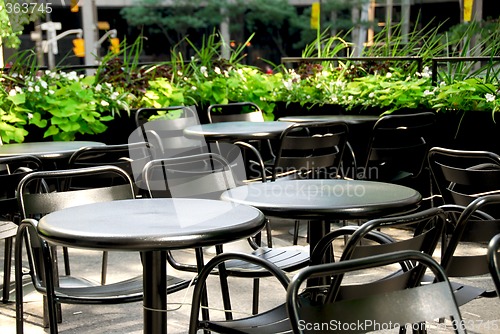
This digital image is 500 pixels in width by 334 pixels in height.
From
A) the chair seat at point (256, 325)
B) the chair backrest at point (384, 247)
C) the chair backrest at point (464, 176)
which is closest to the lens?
the chair backrest at point (384, 247)

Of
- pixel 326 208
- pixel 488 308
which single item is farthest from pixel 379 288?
pixel 488 308

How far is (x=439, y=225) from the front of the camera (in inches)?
96.0

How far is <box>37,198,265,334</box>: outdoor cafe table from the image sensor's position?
228cm

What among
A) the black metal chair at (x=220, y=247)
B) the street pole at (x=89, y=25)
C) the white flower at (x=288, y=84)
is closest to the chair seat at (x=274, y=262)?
the black metal chair at (x=220, y=247)

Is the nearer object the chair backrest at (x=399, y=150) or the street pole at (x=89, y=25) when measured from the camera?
the chair backrest at (x=399, y=150)

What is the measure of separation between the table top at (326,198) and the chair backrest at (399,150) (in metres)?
1.98

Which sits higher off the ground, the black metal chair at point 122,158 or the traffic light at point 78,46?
the black metal chair at point 122,158

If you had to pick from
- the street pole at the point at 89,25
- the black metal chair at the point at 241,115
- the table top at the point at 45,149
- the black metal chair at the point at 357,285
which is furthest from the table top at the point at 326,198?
the street pole at the point at 89,25

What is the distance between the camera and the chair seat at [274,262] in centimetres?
308

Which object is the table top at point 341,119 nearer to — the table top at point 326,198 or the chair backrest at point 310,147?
the chair backrest at point 310,147

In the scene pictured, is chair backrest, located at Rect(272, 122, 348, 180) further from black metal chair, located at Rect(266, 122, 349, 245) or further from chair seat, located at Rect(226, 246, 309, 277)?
chair seat, located at Rect(226, 246, 309, 277)

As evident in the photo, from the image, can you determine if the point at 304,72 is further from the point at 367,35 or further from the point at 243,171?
the point at 367,35

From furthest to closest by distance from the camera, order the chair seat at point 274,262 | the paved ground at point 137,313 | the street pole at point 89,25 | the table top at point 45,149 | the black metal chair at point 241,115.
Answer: the street pole at point 89,25, the black metal chair at point 241,115, the table top at point 45,149, the paved ground at point 137,313, the chair seat at point 274,262

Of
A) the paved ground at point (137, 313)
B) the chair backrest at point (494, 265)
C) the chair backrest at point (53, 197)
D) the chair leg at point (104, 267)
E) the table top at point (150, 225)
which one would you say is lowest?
the paved ground at point (137, 313)
